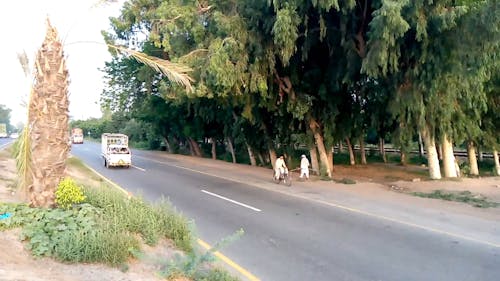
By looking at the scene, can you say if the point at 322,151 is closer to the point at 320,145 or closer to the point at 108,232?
the point at 320,145

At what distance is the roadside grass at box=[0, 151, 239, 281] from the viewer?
6406 millimetres

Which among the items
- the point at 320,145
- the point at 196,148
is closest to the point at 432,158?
the point at 320,145

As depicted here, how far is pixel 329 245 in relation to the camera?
28.5 feet

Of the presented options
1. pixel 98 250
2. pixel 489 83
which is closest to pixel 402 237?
pixel 98 250

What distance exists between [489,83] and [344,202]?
1114 cm

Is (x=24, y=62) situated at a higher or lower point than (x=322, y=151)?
higher

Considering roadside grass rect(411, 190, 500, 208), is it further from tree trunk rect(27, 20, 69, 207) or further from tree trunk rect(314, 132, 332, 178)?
tree trunk rect(27, 20, 69, 207)

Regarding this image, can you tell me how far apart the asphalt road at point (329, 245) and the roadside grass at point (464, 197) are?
4.71 meters

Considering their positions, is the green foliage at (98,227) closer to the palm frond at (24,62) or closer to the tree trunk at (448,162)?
the palm frond at (24,62)

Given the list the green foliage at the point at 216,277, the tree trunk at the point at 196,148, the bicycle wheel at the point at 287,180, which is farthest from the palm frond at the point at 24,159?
the tree trunk at the point at 196,148

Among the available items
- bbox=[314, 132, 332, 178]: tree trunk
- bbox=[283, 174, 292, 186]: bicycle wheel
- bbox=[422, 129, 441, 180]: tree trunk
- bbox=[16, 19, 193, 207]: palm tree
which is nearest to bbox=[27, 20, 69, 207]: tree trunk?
bbox=[16, 19, 193, 207]: palm tree

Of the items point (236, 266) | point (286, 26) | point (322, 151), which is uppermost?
point (286, 26)

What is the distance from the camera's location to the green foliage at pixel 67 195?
27.8 ft

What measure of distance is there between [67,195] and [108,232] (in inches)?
85.8
